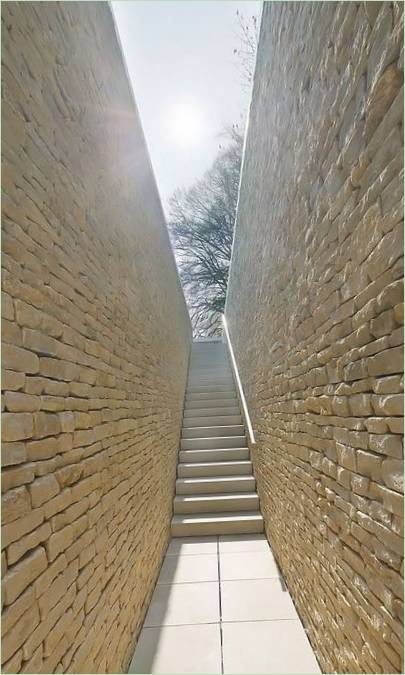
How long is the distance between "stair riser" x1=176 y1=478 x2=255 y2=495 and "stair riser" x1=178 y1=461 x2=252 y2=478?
0.84 ft

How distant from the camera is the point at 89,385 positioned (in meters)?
1.86

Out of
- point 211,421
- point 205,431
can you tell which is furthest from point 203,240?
point 205,431

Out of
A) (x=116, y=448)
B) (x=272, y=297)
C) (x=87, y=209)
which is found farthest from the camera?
(x=272, y=297)

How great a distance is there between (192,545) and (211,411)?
2643 mm

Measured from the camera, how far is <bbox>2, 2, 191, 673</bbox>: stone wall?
1181 mm

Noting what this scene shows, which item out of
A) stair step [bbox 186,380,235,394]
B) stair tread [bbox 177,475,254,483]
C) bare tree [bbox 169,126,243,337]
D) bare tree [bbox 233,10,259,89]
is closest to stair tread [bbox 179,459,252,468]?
stair tread [bbox 177,475,254,483]

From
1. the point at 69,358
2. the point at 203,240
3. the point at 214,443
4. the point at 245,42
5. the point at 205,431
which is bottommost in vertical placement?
the point at 214,443

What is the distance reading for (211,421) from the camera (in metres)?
5.98

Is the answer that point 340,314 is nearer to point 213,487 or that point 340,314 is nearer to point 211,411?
point 213,487

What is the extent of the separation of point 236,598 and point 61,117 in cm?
321

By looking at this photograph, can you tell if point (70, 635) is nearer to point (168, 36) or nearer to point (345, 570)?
point (345, 570)

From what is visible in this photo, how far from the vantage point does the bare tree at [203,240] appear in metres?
13.7

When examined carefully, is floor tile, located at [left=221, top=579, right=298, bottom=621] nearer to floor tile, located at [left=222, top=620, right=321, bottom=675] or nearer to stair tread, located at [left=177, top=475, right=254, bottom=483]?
floor tile, located at [left=222, top=620, right=321, bottom=675]

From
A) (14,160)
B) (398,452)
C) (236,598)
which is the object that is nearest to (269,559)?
(236,598)
